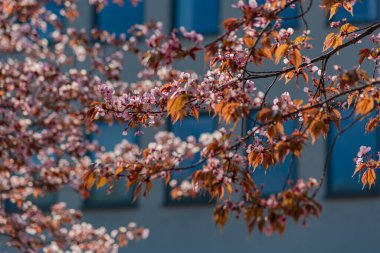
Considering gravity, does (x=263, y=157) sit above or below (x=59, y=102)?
below

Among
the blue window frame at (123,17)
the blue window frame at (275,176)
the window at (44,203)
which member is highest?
the blue window frame at (123,17)

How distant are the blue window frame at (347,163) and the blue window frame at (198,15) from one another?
4.03m

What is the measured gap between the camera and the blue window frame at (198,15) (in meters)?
25.7

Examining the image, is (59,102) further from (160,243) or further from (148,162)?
(160,243)

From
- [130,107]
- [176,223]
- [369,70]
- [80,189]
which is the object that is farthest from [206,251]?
[130,107]

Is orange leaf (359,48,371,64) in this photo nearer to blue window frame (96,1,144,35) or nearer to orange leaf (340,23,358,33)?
orange leaf (340,23,358,33)

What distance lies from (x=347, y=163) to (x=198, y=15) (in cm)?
518

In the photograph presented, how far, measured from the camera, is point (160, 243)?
26281 millimetres

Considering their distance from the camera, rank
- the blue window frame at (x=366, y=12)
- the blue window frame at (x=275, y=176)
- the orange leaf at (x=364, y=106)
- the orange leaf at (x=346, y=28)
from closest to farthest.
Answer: the orange leaf at (x=364, y=106) < the orange leaf at (x=346, y=28) < the blue window frame at (x=366, y=12) < the blue window frame at (x=275, y=176)

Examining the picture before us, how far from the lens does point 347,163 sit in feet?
79.8

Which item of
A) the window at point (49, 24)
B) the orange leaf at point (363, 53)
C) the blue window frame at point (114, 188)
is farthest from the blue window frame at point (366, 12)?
the orange leaf at point (363, 53)

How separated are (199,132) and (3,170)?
410 inches

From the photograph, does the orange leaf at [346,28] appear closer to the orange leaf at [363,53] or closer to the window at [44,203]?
the orange leaf at [363,53]

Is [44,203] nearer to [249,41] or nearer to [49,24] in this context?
[49,24]
